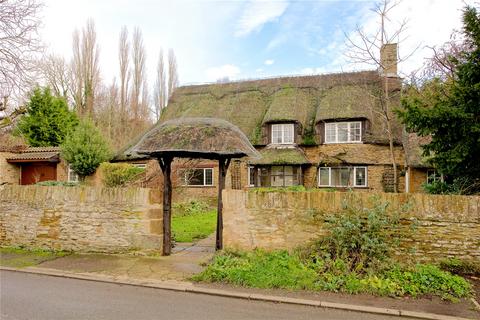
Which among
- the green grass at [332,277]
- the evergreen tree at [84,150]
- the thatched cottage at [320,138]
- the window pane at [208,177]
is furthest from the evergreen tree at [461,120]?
the evergreen tree at [84,150]

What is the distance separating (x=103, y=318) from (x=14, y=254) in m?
5.37

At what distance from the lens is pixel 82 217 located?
27.5 feet

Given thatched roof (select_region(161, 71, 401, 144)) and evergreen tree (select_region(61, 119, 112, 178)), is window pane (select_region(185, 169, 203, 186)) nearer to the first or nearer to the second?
thatched roof (select_region(161, 71, 401, 144))

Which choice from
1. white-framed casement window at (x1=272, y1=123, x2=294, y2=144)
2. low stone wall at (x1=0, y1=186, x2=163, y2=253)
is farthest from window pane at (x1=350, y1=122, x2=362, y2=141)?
low stone wall at (x1=0, y1=186, x2=163, y2=253)

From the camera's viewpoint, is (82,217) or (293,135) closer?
(82,217)

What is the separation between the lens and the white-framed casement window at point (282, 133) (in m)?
21.7

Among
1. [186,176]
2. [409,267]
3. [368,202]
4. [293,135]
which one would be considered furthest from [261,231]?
[293,135]

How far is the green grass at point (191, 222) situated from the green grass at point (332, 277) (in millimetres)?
3901

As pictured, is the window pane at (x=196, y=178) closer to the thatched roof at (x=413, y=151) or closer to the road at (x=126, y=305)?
the thatched roof at (x=413, y=151)

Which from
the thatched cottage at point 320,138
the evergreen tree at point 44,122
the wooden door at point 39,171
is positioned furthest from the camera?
the evergreen tree at point 44,122

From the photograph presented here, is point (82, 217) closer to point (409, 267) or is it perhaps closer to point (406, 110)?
point (409, 267)

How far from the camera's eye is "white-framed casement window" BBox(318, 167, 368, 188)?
65.9ft

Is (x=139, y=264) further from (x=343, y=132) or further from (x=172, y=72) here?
(x=172, y=72)

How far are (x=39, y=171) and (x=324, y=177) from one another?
63.4ft
